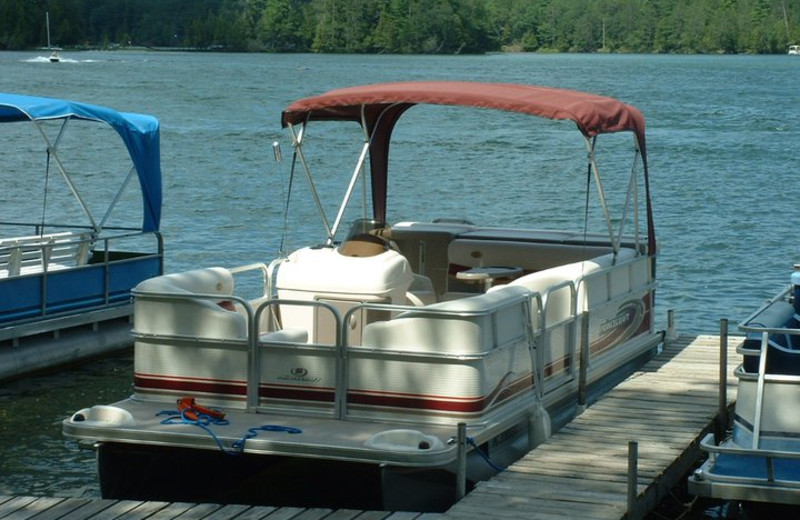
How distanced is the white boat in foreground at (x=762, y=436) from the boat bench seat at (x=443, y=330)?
147 cm

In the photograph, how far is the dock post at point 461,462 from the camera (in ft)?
27.0

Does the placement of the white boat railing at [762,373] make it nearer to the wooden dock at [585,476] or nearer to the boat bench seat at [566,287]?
the wooden dock at [585,476]

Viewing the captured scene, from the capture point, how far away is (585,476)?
8.69 metres

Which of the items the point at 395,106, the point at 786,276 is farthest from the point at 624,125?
the point at 786,276

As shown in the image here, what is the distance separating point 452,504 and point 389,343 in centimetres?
106

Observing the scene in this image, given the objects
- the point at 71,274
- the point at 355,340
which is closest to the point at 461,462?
Answer: the point at 355,340

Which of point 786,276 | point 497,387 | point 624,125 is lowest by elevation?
point 786,276

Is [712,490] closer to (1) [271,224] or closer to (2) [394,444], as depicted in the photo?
(2) [394,444]

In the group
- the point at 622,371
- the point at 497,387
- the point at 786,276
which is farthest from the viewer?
the point at 786,276

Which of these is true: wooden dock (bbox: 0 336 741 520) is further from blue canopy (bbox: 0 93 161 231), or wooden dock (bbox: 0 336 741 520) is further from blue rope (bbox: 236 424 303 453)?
blue canopy (bbox: 0 93 161 231)

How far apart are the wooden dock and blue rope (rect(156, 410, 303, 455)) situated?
1.50 feet

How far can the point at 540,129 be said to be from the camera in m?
49.8

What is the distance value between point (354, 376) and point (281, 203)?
21242 millimetres

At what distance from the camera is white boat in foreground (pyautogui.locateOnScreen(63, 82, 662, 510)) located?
28.0 feet
